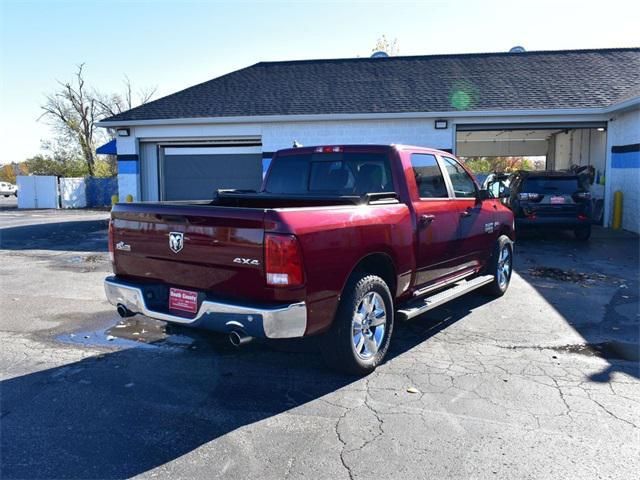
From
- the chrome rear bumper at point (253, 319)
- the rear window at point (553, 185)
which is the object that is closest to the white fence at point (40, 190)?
the rear window at point (553, 185)

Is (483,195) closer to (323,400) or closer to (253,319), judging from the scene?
(323,400)

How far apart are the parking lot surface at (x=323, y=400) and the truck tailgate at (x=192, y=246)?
876 millimetres

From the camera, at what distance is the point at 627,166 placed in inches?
578

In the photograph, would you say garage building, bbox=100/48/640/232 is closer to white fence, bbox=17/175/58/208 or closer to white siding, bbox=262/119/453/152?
white siding, bbox=262/119/453/152

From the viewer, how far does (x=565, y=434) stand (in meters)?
3.52

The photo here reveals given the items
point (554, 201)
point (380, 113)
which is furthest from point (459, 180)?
point (380, 113)

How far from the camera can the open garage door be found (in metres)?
16.1

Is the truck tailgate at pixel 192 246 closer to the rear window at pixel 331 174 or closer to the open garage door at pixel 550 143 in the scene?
the rear window at pixel 331 174

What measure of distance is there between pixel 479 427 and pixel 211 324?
6.56 feet

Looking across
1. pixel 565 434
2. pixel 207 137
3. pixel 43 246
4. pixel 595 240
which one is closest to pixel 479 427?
pixel 565 434

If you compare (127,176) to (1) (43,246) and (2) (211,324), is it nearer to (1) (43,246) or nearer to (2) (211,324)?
(1) (43,246)

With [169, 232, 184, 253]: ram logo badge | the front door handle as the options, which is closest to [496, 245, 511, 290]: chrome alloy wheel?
the front door handle

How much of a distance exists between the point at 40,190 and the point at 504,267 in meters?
27.9

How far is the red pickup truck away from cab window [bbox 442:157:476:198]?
5cm
